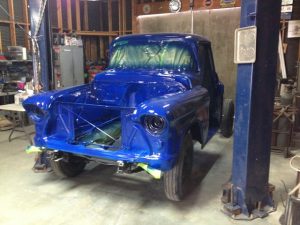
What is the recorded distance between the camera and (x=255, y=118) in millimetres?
2484

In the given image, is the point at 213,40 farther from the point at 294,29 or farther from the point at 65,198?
the point at 65,198

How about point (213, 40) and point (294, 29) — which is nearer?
point (294, 29)

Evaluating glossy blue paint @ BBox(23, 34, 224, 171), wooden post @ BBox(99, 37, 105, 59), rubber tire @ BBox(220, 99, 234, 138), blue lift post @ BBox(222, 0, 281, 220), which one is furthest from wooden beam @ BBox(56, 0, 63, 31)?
blue lift post @ BBox(222, 0, 281, 220)

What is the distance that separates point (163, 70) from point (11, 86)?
4575 mm

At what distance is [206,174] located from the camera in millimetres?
3592

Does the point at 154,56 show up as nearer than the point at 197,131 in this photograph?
No

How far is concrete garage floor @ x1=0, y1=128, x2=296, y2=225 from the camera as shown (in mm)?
2592

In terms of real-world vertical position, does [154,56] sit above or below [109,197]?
above

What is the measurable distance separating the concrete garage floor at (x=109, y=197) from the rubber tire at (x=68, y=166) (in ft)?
0.28

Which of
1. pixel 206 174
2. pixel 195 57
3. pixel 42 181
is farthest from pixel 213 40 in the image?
pixel 42 181

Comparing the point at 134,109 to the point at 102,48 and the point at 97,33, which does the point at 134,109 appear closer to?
the point at 97,33

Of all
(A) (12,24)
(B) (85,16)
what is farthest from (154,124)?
(B) (85,16)

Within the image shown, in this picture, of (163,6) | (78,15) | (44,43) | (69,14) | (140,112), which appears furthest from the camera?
(78,15)

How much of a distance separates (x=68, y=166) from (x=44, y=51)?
1.44 m
